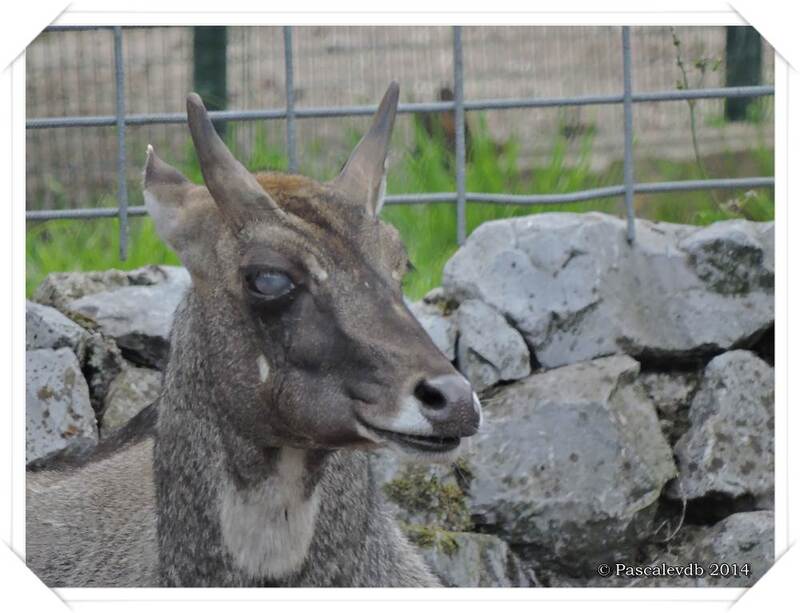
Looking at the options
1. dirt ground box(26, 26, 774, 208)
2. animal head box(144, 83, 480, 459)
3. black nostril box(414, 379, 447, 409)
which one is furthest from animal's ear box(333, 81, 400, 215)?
dirt ground box(26, 26, 774, 208)

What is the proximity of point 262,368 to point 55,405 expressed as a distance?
242 cm

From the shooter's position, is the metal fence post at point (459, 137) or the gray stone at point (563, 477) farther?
the metal fence post at point (459, 137)

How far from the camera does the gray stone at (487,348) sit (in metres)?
8.31

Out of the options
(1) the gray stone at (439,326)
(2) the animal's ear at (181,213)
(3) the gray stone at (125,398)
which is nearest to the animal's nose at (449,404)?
(2) the animal's ear at (181,213)

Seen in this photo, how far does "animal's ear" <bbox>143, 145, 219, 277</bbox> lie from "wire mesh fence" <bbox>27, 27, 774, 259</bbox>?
82.9 inches

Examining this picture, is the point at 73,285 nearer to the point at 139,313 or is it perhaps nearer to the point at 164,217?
the point at 139,313

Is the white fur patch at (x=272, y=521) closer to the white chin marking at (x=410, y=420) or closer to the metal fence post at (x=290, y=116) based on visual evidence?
the white chin marking at (x=410, y=420)

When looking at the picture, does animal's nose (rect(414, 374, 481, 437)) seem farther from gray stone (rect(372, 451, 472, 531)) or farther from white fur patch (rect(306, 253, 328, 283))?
gray stone (rect(372, 451, 472, 531))

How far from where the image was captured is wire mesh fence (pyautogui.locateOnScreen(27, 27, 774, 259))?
329 inches

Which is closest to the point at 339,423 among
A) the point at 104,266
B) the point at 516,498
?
the point at 516,498

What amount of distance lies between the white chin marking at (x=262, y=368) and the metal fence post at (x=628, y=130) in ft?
10.3

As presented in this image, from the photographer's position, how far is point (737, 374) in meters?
8.45
